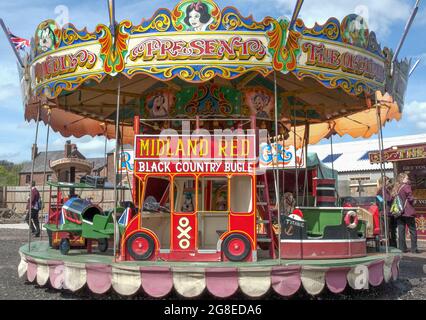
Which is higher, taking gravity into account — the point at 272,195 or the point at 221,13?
the point at 221,13

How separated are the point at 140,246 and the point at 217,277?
55.6 inches

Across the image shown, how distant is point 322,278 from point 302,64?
3227 millimetres

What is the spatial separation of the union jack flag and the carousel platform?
4554 mm

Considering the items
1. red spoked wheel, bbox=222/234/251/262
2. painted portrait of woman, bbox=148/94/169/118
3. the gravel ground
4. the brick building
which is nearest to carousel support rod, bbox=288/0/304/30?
red spoked wheel, bbox=222/234/251/262

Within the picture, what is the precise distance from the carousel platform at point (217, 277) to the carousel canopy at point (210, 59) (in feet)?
9.08

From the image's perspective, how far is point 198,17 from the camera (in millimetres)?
7336

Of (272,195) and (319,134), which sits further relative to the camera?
(272,195)

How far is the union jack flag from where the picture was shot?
9.46 m

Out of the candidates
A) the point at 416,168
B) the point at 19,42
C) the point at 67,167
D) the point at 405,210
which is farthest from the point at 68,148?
the point at 405,210

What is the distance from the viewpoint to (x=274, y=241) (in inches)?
330

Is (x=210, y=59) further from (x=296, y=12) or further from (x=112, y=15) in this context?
(x=112, y=15)

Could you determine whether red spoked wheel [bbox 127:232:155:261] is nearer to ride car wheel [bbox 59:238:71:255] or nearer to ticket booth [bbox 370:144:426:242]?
ride car wheel [bbox 59:238:71:255]
